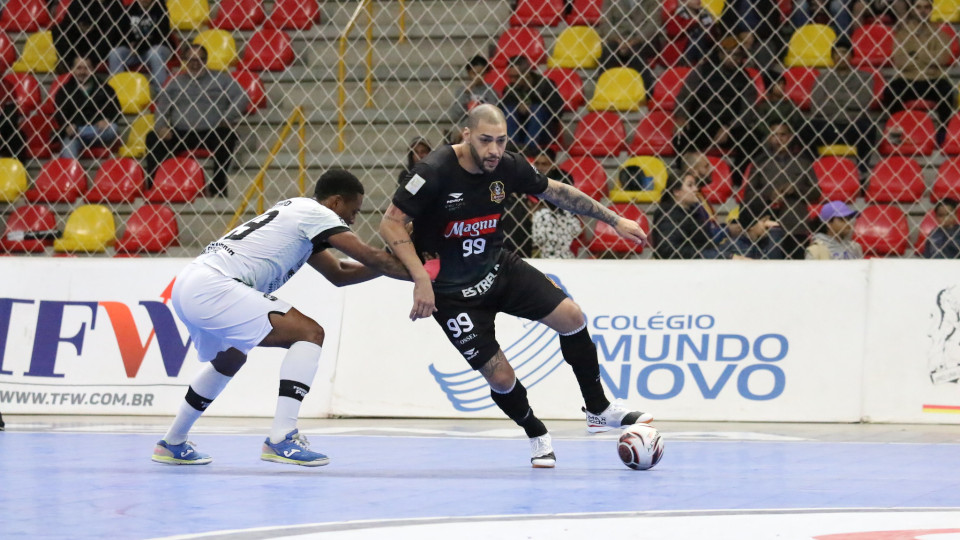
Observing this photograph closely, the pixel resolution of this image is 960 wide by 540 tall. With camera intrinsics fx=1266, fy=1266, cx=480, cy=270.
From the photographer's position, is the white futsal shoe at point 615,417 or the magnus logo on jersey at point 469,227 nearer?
the magnus logo on jersey at point 469,227

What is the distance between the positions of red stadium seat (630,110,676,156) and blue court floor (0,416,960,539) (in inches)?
135

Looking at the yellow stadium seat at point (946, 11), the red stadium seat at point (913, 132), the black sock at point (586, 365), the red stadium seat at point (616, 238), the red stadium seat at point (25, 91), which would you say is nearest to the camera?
the black sock at point (586, 365)

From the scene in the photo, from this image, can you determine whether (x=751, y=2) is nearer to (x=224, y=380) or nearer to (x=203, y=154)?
(x=203, y=154)

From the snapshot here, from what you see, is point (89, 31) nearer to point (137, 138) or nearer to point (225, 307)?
point (137, 138)

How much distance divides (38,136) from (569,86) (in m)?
5.54

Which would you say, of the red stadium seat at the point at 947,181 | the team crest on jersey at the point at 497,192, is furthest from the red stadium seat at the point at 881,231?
the team crest on jersey at the point at 497,192

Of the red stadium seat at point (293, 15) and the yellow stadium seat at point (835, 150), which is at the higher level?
the red stadium seat at point (293, 15)

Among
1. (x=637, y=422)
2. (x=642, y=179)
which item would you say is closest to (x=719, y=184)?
(x=642, y=179)

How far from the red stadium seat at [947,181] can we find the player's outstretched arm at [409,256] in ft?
20.0

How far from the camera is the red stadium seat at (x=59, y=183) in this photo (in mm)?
12664

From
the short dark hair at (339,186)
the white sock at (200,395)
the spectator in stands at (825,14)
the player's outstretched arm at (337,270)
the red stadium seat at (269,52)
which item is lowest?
the white sock at (200,395)

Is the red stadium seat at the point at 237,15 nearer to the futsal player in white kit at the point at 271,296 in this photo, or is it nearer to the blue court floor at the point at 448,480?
the blue court floor at the point at 448,480

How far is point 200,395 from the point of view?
6.64m

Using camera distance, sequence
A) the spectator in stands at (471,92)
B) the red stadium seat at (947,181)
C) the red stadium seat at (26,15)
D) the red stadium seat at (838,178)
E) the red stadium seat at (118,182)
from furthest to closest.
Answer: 1. the red stadium seat at (26,15)
2. the red stadium seat at (118,182)
3. the spectator in stands at (471,92)
4. the red stadium seat at (838,178)
5. the red stadium seat at (947,181)
